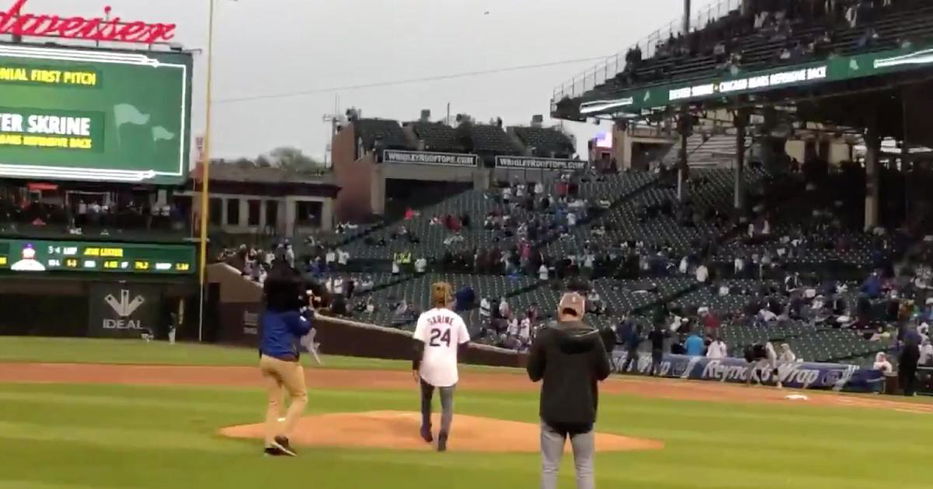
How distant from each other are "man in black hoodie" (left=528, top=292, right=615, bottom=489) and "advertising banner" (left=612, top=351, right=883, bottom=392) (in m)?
22.1

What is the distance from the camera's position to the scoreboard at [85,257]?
40625 millimetres

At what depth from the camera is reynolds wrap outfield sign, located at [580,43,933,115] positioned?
3403 centimetres

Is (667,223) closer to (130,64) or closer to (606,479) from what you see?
(130,64)

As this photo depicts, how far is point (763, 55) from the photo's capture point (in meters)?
40.7

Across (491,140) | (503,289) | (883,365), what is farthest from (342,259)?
(491,140)

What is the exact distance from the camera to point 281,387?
1183 centimetres

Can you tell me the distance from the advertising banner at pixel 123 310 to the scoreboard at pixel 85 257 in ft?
10.4

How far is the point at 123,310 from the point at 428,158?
27098 millimetres

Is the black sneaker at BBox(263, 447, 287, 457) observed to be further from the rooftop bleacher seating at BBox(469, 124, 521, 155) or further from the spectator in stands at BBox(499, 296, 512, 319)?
the rooftop bleacher seating at BBox(469, 124, 521, 155)

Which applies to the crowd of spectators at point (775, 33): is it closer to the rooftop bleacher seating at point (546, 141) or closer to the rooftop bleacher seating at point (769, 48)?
the rooftop bleacher seating at point (769, 48)

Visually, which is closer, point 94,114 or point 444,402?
point 444,402

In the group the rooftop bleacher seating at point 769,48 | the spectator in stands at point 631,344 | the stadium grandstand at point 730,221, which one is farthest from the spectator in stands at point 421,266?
the spectator in stands at point 631,344

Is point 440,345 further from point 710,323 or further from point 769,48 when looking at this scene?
point 769,48

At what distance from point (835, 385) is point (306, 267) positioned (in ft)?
75.5
